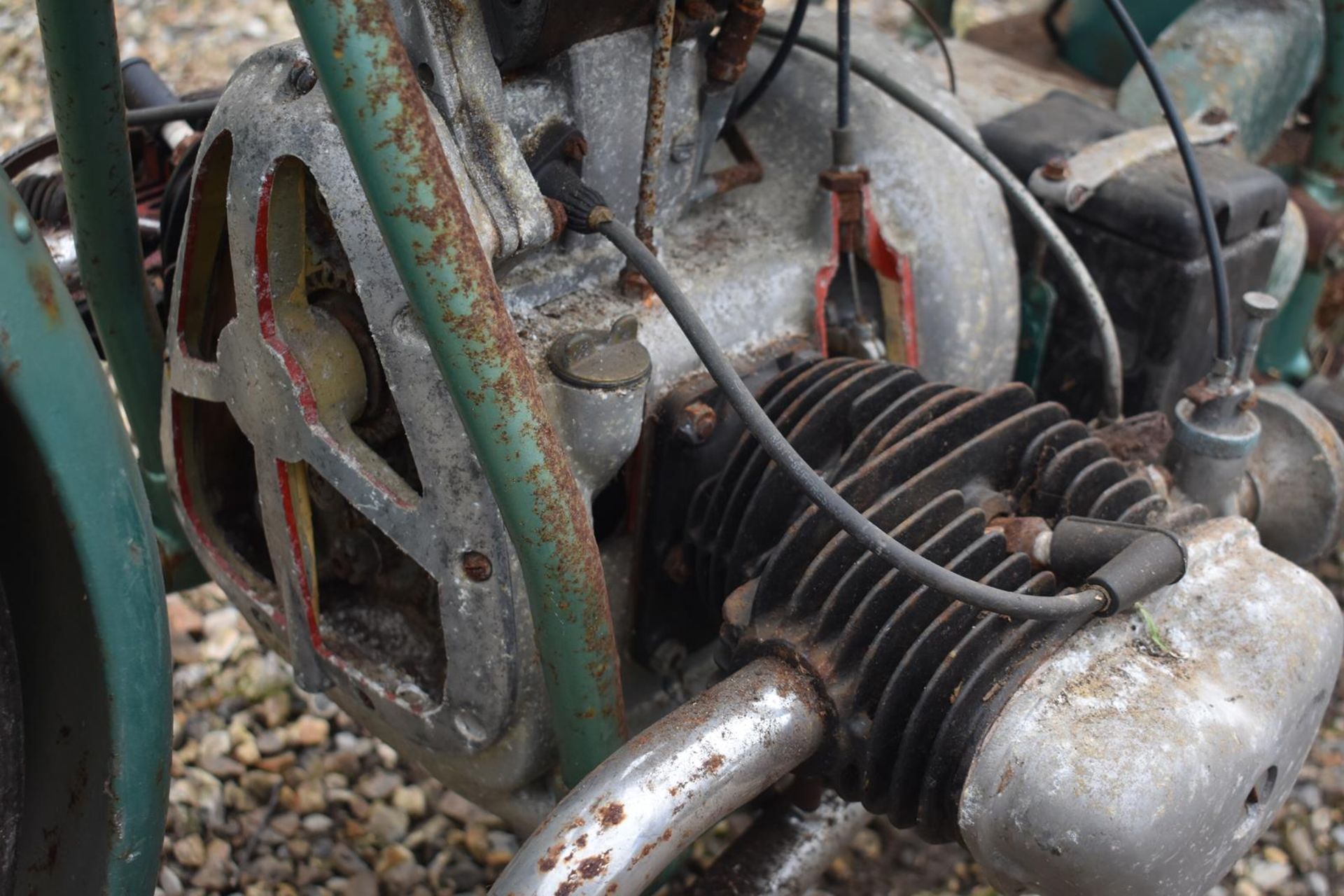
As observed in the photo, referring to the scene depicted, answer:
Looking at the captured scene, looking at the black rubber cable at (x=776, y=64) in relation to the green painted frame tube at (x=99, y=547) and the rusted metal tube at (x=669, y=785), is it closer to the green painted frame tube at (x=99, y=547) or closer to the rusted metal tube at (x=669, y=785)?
the rusted metal tube at (x=669, y=785)

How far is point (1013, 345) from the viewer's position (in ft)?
5.24

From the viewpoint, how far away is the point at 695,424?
4.10 ft

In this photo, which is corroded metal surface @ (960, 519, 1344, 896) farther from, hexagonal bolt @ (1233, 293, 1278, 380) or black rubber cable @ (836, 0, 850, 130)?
black rubber cable @ (836, 0, 850, 130)

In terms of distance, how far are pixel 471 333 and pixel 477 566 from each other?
28 centimetres

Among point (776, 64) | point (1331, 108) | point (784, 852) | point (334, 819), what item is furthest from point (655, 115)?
point (1331, 108)

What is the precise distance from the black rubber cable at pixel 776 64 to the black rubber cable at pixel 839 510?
48cm

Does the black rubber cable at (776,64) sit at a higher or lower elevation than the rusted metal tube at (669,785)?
higher

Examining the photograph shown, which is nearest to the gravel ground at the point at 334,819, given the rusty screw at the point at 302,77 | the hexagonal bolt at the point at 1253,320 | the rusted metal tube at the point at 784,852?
the rusted metal tube at the point at 784,852

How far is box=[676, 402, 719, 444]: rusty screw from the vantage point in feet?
4.10

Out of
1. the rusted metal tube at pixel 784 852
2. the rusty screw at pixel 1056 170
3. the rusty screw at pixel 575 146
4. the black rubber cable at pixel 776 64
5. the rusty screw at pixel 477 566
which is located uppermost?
the rusty screw at pixel 575 146

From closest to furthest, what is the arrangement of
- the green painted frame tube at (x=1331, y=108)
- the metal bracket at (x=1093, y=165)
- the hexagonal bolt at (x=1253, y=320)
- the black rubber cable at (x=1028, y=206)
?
the hexagonal bolt at (x=1253, y=320), the black rubber cable at (x=1028, y=206), the metal bracket at (x=1093, y=165), the green painted frame tube at (x=1331, y=108)

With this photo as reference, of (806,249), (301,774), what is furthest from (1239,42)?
(301,774)

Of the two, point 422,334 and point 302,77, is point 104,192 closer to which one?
point 302,77

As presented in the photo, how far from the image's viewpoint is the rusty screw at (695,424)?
1250 mm
